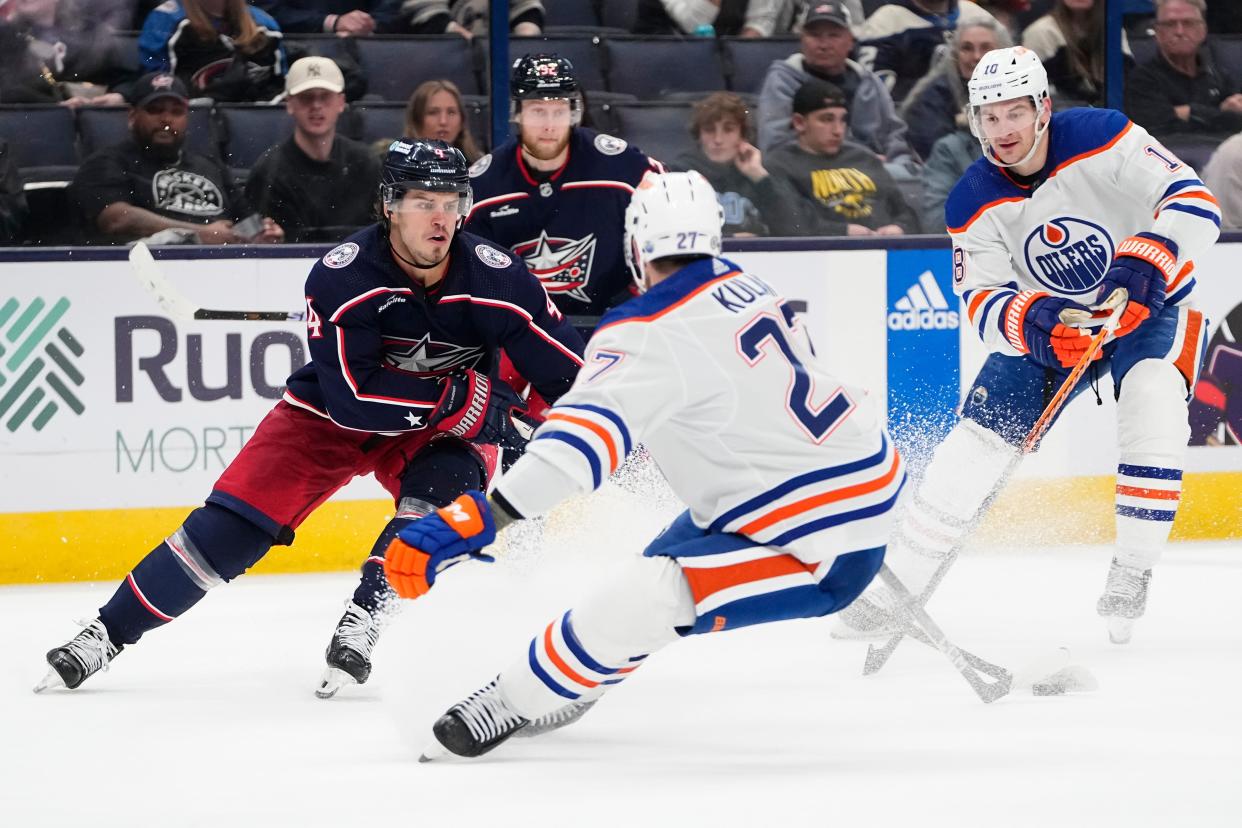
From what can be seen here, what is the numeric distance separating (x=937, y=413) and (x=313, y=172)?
1.96m

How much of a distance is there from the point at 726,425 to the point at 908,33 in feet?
11.4

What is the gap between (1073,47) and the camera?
18.2 feet

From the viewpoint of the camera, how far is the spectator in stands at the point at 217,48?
16.2 ft

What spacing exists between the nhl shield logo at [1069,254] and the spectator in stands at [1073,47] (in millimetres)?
1970

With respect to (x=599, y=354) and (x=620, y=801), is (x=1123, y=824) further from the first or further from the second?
(x=599, y=354)

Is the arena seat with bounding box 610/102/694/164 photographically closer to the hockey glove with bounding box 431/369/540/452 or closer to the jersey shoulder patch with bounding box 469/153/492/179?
the jersey shoulder patch with bounding box 469/153/492/179

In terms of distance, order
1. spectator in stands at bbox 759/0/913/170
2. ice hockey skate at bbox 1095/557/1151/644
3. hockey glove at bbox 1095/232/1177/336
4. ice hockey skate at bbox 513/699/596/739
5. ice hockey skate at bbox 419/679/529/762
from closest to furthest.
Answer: ice hockey skate at bbox 419/679/529/762
ice hockey skate at bbox 513/699/596/739
hockey glove at bbox 1095/232/1177/336
ice hockey skate at bbox 1095/557/1151/644
spectator in stands at bbox 759/0/913/170

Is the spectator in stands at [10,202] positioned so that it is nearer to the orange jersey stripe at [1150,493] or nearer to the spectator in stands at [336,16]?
the spectator in stands at [336,16]

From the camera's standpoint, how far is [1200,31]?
5695mm

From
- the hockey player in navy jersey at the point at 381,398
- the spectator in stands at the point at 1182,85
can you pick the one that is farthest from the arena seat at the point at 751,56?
the hockey player in navy jersey at the point at 381,398

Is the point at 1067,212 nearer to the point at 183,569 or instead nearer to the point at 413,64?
the point at 183,569

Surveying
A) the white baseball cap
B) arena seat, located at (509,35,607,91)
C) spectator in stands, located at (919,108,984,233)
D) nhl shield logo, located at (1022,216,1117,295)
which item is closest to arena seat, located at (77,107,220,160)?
the white baseball cap

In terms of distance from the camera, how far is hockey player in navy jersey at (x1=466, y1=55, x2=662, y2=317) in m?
4.05

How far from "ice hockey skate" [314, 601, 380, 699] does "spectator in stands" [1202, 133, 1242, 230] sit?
339cm
